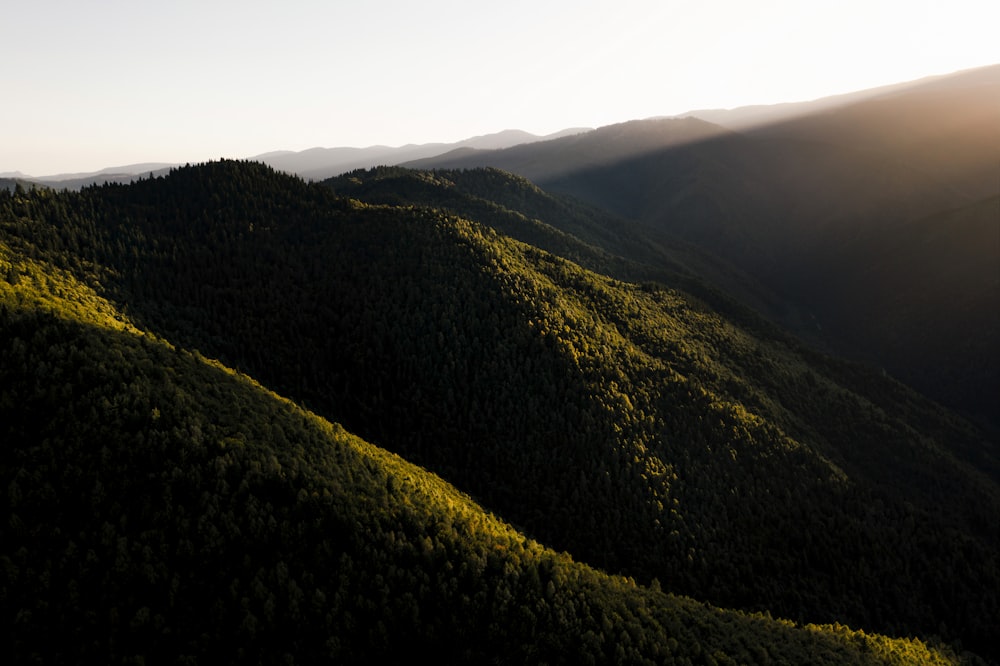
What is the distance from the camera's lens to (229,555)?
3519 cm

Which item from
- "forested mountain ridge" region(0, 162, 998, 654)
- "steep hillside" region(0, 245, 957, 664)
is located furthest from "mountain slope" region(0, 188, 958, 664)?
"forested mountain ridge" region(0, 162, 998, 654)

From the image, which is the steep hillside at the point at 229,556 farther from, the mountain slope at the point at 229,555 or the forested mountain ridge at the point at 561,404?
the forested mountain ridge at the point at 561,404

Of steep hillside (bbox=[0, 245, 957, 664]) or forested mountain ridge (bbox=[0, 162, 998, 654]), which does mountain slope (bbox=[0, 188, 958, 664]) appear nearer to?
steep hillside (bbox=[0, 245, 957, 664])

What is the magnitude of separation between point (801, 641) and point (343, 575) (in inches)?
1814

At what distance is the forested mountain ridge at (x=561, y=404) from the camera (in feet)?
209

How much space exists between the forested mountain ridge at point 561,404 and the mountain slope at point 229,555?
17835mm

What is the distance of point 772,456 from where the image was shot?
79.4m

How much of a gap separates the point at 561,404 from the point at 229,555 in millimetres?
48359

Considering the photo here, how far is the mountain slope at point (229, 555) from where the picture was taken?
3195 centimetres

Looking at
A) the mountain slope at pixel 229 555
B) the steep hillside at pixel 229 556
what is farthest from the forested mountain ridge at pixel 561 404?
the steep hillside at pixel 229 556

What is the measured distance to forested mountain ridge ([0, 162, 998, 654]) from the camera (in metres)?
63.7

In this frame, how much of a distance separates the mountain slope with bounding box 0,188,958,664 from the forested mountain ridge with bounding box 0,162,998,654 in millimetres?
17835

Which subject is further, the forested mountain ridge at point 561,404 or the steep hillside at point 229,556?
the forested mountain ridge at point 561,404

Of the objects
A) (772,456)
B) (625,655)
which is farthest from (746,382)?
(625,655)
